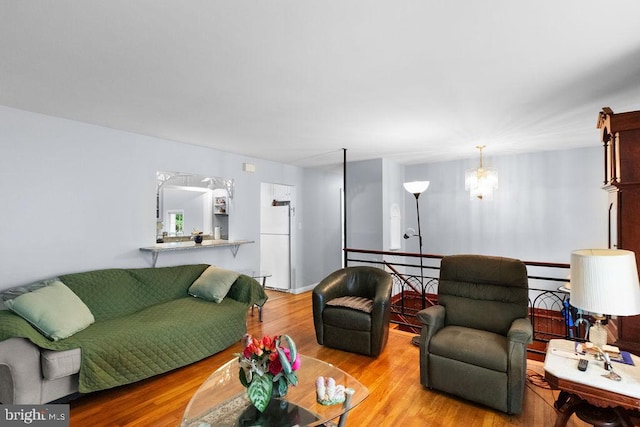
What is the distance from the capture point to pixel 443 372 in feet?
7.90

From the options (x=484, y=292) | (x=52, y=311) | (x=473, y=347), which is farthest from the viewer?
(x=484, y=292)

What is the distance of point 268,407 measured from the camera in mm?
1736

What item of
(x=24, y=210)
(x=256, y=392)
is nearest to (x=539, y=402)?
(x=256, y=392)

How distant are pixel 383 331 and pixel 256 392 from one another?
1.84 m

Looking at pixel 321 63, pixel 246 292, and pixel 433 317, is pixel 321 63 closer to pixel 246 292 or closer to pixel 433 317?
pixel 433 317

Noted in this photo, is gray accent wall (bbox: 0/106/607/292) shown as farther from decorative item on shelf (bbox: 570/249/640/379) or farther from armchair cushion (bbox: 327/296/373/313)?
decorative item on shelf (bbox: 570/249/640/379)

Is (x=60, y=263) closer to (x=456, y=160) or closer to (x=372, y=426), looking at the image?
(x=372, y=426)

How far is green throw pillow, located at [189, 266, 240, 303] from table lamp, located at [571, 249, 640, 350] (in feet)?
10.3

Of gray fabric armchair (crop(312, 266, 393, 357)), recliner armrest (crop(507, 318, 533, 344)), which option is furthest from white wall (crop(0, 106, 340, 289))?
recliner armrest (crop(507, 318, 533, 344))

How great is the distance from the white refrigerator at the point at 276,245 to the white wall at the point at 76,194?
1.76 metres

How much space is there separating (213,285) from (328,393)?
2.22 metres

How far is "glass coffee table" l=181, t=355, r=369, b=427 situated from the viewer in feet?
5.33

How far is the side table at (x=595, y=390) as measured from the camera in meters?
1.56

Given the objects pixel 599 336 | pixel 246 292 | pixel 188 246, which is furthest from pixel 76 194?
pixel 599 336
